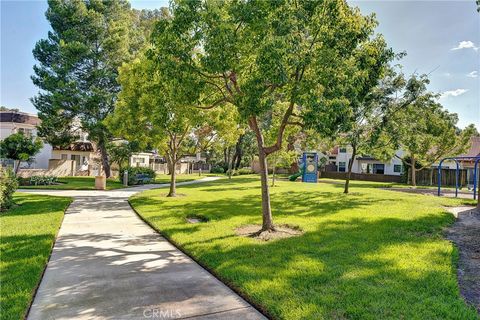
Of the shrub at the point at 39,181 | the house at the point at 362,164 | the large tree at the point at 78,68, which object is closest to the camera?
the shrub at the point at 39,181

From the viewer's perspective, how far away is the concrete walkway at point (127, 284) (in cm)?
394

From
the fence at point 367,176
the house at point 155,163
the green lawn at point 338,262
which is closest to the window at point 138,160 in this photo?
the house at point 155,163

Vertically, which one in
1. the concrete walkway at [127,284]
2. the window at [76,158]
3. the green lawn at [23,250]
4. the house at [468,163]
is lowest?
the concrete walkway at [127,284]

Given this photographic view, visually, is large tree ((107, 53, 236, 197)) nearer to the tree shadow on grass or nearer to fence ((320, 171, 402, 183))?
the tree shadow on grass

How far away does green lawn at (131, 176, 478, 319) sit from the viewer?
4055mm

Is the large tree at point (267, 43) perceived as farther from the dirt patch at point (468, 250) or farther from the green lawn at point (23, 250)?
the green lawn at point (23, 250)

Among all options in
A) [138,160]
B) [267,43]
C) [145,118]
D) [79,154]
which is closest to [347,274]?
[267,43]

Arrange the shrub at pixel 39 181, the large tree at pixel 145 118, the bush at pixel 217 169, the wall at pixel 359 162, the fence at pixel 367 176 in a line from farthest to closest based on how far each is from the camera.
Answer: the bush at pixel 217 169
the wall at pixel 359 162
the fence at pixel 367 176
the shrub at pixel 39 181
the large tree at pixel 145 118

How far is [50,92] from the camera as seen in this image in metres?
26.9

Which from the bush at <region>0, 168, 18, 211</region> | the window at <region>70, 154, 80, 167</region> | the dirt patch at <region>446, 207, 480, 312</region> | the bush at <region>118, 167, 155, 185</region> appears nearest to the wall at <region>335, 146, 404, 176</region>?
the bush at <region>118, 167, 155, 185</region>

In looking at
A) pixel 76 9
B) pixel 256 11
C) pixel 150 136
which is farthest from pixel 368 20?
pixel 76 9

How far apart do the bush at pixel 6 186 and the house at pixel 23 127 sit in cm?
2004

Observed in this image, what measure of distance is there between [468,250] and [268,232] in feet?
13.7

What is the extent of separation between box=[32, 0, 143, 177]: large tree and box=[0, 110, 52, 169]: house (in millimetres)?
3702
